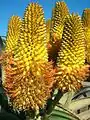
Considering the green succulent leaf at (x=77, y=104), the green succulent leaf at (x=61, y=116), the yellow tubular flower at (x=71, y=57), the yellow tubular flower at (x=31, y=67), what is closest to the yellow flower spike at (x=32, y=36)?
the yellow tubular flower at (x=31, y=67)

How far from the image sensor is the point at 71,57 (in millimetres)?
2553

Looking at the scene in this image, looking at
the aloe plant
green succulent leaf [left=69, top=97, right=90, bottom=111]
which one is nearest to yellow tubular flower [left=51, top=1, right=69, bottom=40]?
the aloe plant

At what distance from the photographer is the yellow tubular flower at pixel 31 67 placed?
2393 mm

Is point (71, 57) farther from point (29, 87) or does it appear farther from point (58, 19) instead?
point (58, 19)

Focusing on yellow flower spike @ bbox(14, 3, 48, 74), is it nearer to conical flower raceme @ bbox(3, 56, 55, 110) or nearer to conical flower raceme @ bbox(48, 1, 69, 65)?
conical flower raceme @ bbox(3, 56, 55, 110)

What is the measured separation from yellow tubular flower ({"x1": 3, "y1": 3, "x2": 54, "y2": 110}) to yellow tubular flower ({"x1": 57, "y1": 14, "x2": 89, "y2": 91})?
98mm

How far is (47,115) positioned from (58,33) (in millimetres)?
640

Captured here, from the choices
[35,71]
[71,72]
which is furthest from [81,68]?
[35,71]

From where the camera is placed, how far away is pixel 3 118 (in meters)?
3.19

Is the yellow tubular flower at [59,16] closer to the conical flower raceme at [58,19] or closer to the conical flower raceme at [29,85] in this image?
the conical flower raceme at [58,19]

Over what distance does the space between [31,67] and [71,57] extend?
0.26 metres

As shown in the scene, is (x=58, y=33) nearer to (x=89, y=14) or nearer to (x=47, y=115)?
(x=47, y=115)

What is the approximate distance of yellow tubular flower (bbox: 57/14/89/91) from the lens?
8.30 feet

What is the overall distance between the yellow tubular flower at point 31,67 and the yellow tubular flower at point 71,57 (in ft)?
0.32
